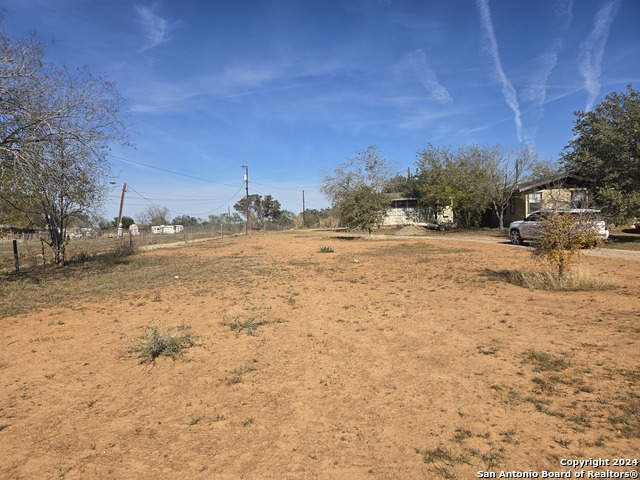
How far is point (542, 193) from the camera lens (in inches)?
1078

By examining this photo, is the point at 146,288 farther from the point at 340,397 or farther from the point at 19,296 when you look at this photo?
the point at 340,397

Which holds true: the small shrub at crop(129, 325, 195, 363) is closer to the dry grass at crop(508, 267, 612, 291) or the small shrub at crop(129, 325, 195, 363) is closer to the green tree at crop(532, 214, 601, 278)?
the dry grass at crop(508, 267, 612, 291)

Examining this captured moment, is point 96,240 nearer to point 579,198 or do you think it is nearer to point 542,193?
point 579,198

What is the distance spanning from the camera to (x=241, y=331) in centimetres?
600

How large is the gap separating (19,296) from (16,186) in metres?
2.99

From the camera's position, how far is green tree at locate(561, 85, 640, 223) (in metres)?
16.6

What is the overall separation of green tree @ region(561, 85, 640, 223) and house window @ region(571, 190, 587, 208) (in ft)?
1.83

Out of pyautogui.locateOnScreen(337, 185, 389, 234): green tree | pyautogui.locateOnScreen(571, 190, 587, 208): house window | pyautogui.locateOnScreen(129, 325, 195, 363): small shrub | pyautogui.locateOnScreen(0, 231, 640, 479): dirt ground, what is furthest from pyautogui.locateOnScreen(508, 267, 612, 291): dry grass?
pyautogui.locateOnScreen(337, 185, 389, 234): green tree

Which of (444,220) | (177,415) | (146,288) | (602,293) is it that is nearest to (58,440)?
(177,415)

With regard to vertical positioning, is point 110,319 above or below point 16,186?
A: below

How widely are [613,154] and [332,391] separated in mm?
20783

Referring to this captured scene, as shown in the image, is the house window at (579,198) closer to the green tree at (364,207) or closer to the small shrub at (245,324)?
the green tree at (364,207)

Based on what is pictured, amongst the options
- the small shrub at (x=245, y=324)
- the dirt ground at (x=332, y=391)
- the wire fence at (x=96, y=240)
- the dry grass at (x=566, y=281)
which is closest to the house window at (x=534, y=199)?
the dry grass at (x=566, y=281)

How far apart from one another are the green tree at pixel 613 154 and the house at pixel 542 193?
5.82 ft
